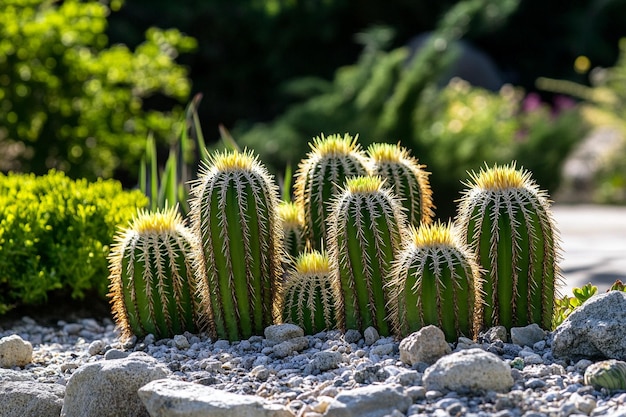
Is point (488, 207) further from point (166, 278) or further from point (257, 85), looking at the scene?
point (257, 85)

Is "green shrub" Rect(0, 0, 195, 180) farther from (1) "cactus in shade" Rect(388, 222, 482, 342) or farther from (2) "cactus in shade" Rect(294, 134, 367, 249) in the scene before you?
(1) "cactus in shade" Rect(388, 222, 482, 342)

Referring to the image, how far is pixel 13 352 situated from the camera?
3879mm

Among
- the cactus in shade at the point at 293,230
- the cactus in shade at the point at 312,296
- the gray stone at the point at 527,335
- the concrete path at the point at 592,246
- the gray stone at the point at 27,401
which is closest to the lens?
the gray stone at the point at 27,401

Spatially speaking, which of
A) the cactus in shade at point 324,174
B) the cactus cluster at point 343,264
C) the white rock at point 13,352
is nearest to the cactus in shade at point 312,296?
the cactus cluster at point 343,264

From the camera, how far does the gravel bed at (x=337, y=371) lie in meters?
2.79

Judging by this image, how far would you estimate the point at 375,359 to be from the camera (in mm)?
3283

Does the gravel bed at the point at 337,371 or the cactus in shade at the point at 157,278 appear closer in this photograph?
the gravel bed at the point at 337,371

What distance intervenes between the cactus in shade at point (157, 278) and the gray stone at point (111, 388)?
67cm

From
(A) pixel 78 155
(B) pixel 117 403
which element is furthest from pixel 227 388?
(A) pixel 78 155

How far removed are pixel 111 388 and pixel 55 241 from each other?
1.99 metres

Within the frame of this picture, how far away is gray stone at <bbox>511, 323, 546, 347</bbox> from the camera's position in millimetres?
3436

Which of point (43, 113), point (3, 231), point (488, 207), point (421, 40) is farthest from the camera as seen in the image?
point (421, 40)

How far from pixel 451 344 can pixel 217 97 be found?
11521mm

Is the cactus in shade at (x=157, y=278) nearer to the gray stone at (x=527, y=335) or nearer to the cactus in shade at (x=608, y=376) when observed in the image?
the gray stone at (x=527, y=335)
